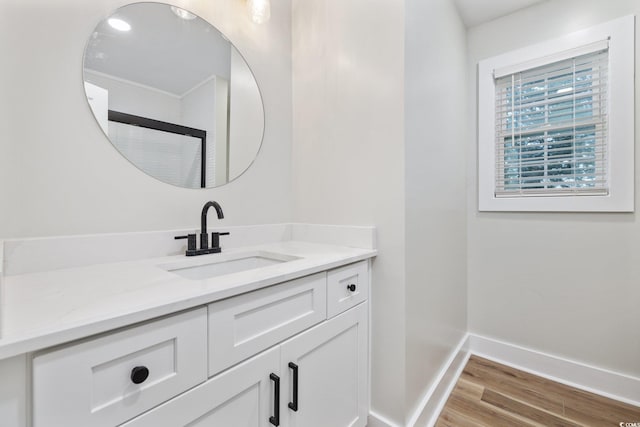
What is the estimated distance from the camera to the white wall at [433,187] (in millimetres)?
1287

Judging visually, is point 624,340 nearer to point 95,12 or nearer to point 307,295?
point 307,295

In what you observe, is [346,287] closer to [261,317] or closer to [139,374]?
[261,317]

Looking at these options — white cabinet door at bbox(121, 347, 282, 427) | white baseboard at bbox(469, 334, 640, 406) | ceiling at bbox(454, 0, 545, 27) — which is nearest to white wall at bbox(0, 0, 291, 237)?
white cabinet door at bbox(121, 347, 282, 427)

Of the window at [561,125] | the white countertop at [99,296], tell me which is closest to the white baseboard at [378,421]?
the white countertop at [99,296]

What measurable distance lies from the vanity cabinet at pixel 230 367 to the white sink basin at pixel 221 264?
0.31 m

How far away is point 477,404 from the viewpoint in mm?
1541

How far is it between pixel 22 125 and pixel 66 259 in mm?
453

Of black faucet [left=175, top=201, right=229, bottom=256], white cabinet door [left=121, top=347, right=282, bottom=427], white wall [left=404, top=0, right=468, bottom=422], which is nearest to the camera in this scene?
white cabinet door [left=121, top=347, right=282, bottom=427]

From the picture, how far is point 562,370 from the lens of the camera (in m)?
1.75

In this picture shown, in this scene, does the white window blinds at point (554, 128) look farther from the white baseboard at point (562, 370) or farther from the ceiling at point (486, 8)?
the white baseboard at point (562, 370)

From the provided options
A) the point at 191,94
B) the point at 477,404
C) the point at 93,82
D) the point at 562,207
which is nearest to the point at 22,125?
the point at 93,82

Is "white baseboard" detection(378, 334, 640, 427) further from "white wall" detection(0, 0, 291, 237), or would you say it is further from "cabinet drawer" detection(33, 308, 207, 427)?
"white wall" detection(0, 0, 291, 237)

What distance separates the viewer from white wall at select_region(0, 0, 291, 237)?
34.8 inches

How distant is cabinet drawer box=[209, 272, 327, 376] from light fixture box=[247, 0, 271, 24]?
1.39m
